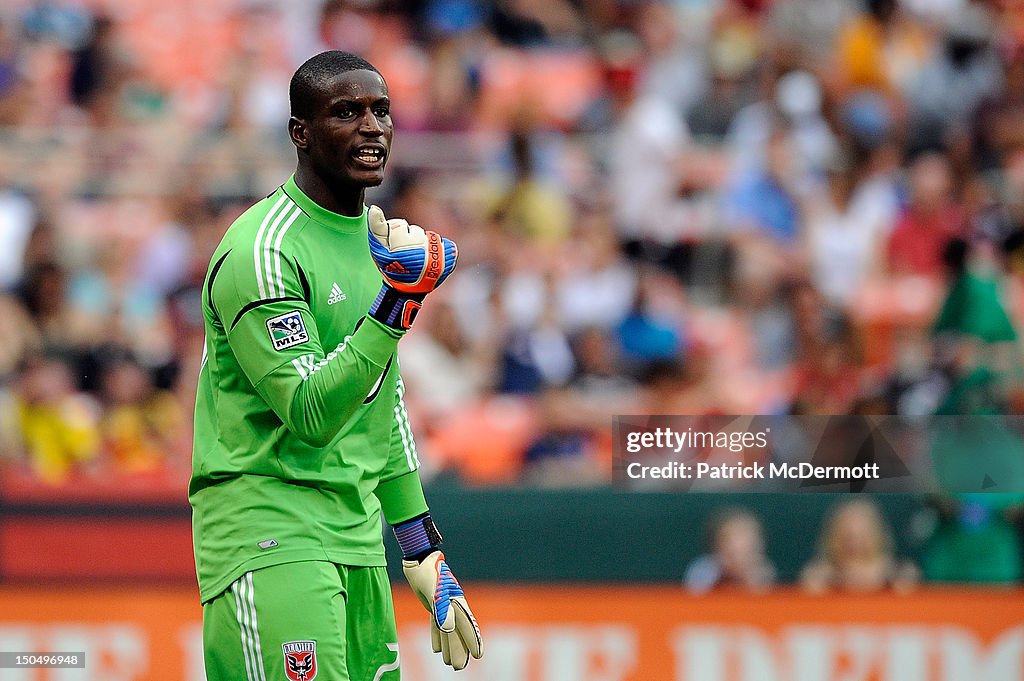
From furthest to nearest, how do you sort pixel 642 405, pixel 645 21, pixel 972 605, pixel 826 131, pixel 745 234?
pixel 645 21 < pixel 826 131 < pixel 745 234 < pixel 642 405 < pixel 972 605

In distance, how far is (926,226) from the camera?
32.6 feet

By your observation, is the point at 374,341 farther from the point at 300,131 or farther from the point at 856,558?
the point at 856,558

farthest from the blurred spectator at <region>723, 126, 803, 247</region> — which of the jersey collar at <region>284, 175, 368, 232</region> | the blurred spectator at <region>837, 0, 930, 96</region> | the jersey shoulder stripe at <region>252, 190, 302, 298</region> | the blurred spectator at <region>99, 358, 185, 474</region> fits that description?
the jersey shoulder stripe at <region>252, 190, 302, 298</region>

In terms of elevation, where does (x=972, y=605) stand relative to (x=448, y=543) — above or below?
below

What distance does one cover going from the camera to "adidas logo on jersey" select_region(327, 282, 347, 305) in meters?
3.94

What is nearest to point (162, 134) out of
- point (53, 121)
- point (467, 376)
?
point (53, 121)

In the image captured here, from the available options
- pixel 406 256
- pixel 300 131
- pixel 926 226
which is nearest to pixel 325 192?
pixel 300 131

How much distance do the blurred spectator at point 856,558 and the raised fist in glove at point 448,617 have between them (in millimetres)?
3293

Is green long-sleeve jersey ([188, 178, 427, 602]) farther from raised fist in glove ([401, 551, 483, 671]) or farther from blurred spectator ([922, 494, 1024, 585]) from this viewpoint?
blurred spectator ([922, 494, 1024, 585])

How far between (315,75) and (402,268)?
23.1 inches

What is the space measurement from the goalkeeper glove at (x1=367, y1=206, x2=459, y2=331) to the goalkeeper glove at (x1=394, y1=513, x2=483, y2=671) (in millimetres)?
868

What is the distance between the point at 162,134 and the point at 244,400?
646 centimetres

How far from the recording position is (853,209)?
1012 cm

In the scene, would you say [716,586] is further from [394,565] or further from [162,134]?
[162,134]
